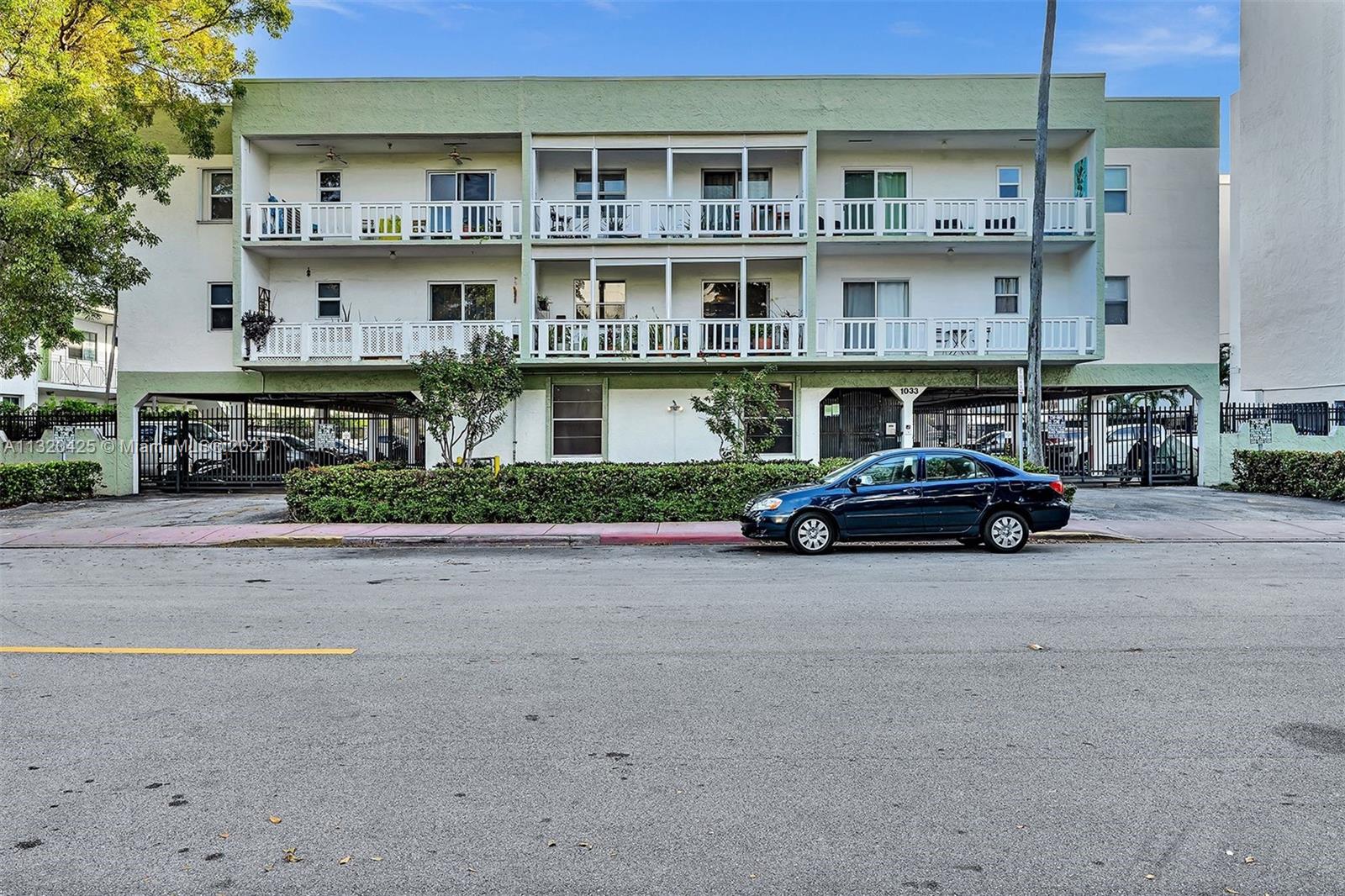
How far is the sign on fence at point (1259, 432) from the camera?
71.2ft

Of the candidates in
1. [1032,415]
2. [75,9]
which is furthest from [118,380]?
[1032,415]

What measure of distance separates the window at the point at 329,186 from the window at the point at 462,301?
337 centimetres

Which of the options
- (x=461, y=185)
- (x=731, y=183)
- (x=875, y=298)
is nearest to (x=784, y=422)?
(x=875, y=298)

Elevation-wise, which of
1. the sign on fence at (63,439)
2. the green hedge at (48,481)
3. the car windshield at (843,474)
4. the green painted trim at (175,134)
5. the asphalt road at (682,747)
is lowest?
the asphalt road at (682,747)

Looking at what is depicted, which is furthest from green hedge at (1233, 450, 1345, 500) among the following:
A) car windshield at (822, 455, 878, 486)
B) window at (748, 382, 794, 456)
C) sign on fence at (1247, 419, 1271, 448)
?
car windshield at (822, 455, 878, 486)

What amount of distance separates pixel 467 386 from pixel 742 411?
5.37 meters

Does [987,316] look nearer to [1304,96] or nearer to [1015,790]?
[1304,96]

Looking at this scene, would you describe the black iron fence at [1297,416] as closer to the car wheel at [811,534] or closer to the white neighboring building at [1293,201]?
the white neighboring building at [1293,201]

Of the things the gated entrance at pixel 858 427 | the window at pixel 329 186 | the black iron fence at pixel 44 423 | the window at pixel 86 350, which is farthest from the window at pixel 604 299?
the window at pixel 86 350

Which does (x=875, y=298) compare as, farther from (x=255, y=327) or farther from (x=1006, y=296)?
(x=255, y=327)

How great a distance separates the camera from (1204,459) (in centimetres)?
2239

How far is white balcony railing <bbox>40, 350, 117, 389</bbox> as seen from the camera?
128 ft

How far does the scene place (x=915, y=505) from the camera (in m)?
12.4

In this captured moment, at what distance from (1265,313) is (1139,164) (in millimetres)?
9769
